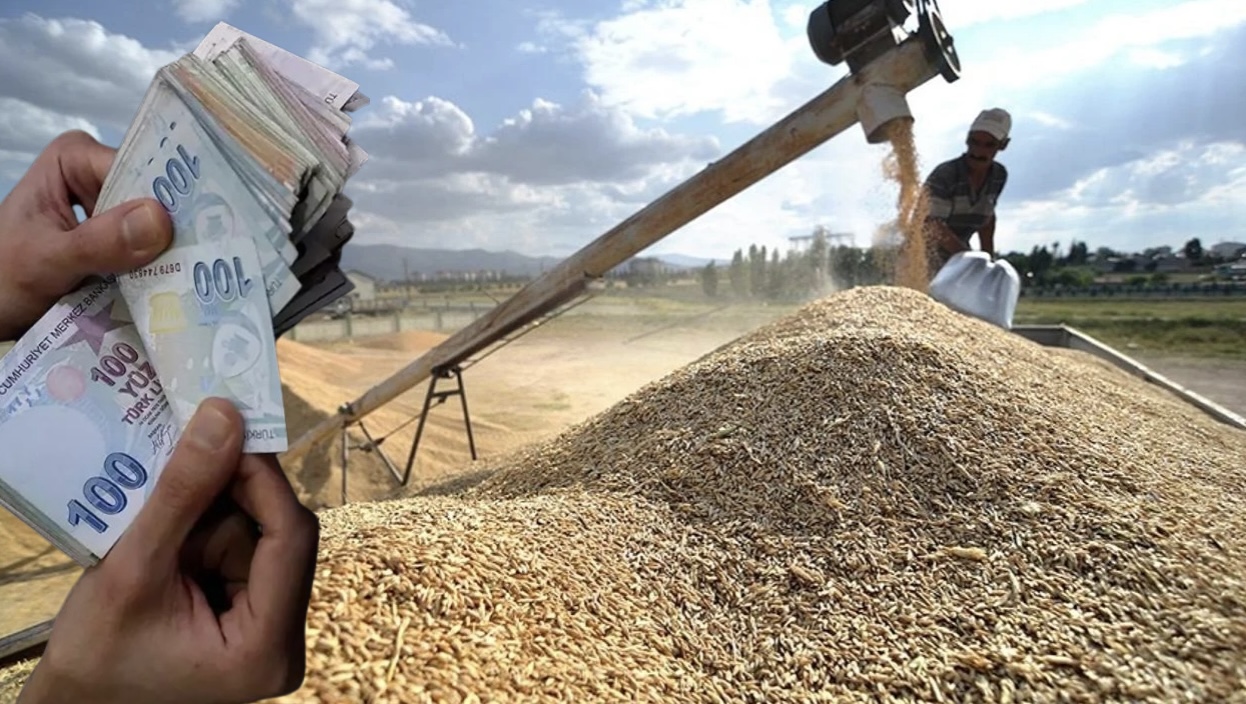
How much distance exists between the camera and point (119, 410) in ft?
3.35

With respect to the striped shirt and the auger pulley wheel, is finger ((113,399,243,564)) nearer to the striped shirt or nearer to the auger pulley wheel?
the auger pulley wheel

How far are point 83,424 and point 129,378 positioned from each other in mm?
88

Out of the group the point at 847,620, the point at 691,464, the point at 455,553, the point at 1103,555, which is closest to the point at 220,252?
the point at 455,553

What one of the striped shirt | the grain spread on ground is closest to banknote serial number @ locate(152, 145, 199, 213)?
the grain spread on ground

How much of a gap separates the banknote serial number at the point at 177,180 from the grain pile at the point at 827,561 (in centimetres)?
91

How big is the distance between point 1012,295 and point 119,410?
5.50 meters

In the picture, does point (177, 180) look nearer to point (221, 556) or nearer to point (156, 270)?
point (156, 270)

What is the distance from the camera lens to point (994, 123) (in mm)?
5309

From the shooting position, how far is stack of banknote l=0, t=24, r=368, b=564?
0.97m

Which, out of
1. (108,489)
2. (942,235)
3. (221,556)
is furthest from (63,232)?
(942,235)

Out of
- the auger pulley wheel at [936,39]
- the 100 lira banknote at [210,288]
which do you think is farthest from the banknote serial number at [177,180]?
the auger pulley wheel at [936,39]

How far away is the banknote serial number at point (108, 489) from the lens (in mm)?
994

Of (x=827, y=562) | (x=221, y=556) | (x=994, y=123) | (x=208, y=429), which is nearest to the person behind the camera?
(x=208, y=429)

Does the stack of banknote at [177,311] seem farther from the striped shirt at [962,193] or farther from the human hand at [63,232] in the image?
the striped shirt at [962,193]
